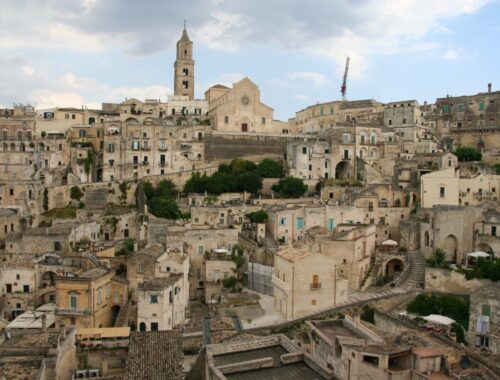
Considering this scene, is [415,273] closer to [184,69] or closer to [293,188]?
[293,188]

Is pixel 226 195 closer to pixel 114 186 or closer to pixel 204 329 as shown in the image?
pixel 114 186

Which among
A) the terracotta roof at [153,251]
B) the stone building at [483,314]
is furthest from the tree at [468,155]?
the terracotta roof at [153,251]

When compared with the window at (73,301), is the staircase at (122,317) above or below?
below

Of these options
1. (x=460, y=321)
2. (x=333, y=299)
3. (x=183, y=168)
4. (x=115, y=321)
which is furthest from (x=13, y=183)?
(x=460, y=321)

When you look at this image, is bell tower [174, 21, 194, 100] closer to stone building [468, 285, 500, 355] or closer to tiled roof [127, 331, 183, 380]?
stone building [468, 285, 500, 355]

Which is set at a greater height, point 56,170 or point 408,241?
point 56,170

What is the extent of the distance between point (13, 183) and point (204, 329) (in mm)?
32648

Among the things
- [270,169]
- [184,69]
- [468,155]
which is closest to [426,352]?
[270,169]

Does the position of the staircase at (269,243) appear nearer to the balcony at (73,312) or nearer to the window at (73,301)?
the balcony at (73,312)

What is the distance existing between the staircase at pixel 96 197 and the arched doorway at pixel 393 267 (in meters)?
27.2

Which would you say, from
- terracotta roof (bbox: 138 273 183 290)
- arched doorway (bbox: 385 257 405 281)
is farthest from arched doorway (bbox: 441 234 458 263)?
terracotta roof (bbox: 138 273 183 290)

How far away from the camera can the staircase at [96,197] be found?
5300cm

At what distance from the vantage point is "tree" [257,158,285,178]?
56.4m

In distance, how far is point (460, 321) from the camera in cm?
3083
